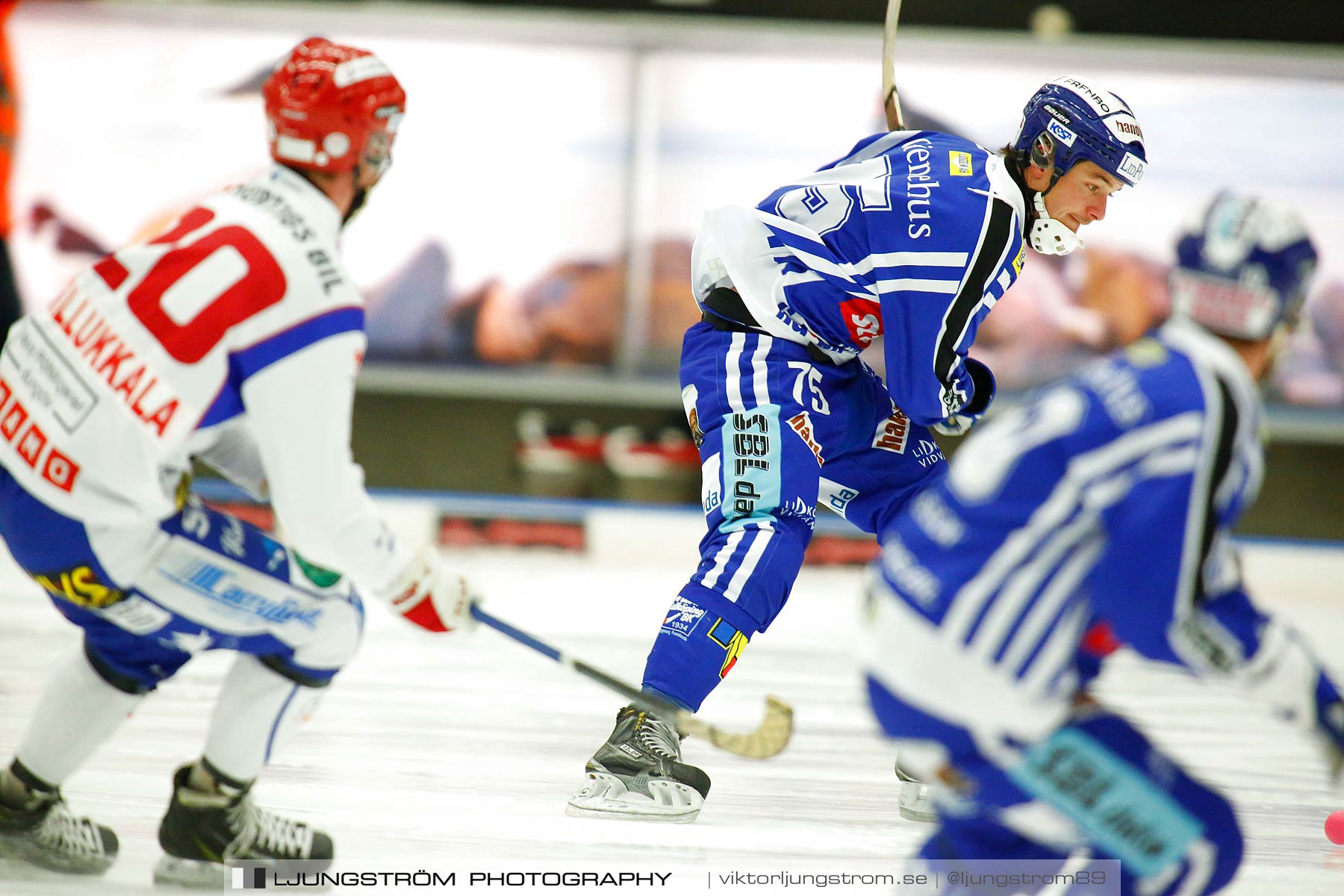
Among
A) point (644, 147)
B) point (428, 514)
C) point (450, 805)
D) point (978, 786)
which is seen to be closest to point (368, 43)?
point (644, 147)

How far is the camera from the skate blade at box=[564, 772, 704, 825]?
7.89 feet

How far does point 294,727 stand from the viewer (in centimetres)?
209

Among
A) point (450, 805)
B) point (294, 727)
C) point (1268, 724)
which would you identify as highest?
point (294, 727)

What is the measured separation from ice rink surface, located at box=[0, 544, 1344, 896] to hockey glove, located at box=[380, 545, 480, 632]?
1.47 ft

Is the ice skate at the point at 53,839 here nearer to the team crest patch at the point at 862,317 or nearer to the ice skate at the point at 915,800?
the ice skate at the point at 915,800

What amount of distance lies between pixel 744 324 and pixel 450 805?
110cm

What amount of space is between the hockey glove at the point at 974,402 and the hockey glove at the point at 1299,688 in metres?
1.18

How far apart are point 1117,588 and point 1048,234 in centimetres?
134

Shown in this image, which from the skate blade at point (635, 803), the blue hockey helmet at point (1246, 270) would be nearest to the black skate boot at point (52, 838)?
the skate blade at point (635, 803)

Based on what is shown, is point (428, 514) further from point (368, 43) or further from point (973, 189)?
point (973, 189)

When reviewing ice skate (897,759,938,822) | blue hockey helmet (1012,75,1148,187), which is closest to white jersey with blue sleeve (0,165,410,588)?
ice skate (897,759,938,822)

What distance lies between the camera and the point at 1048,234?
2.63 meters

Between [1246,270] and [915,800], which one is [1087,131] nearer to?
[1246,270]

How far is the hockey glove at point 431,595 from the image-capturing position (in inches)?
76.1
